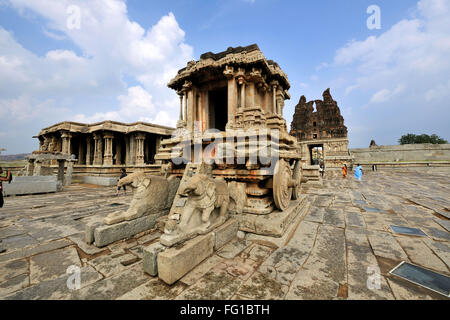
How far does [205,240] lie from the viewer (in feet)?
7.80

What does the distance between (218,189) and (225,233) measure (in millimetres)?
725

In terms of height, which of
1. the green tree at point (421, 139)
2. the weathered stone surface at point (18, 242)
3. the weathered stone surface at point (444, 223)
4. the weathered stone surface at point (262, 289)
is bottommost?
the weathered stone surface at point (18, 242)

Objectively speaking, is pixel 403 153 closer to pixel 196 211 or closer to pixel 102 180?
pixel 196 211

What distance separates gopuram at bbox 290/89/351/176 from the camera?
28.2m

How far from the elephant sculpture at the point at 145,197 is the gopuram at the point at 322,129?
27.2 m

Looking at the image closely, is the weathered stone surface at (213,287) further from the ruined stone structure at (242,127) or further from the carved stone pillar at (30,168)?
the carved stone pillar at (30,168)

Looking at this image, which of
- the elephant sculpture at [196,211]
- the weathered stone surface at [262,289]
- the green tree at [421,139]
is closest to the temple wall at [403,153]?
the green tree at [421,139]

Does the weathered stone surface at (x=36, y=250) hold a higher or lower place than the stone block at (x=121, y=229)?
lower

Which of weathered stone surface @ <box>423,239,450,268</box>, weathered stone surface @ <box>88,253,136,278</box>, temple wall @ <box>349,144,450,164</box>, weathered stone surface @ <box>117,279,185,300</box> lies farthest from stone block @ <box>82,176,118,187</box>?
temple wall @ <box>349,144,450,164</box>

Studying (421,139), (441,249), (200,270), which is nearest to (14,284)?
(200,270)

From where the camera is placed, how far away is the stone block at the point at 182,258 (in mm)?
1848

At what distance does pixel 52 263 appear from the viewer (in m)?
2.31
